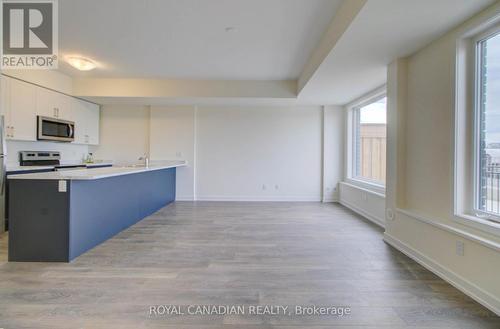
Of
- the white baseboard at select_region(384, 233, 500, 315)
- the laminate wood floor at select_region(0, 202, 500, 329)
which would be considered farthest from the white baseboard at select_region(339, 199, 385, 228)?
the white baseboard at select_region(384, 233, 500, 315)

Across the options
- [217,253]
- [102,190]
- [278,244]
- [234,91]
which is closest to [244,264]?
[217,253]

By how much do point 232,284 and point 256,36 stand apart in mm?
2888

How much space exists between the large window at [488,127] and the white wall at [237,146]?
394 cm

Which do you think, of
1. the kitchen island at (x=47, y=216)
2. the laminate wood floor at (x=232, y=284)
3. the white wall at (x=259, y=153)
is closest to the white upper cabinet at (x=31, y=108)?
the laminate wood floor at (x=232, y=284)

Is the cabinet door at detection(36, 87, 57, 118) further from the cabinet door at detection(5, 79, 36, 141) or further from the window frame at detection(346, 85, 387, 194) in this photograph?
the window frame at detection(346, 85, 387, 194)

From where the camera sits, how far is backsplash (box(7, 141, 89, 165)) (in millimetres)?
4188

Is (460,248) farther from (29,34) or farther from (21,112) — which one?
(21,112)

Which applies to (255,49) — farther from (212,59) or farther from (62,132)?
(62,132)

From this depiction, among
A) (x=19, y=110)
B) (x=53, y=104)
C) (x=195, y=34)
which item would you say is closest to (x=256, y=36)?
(x=195, y=34)

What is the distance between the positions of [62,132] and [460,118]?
6.11 meters

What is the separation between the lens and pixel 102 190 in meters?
Result: 3.21

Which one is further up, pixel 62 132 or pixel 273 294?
pixel 62 132

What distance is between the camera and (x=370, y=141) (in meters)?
5.19

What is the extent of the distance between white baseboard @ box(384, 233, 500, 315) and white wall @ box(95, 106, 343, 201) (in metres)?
3.31
